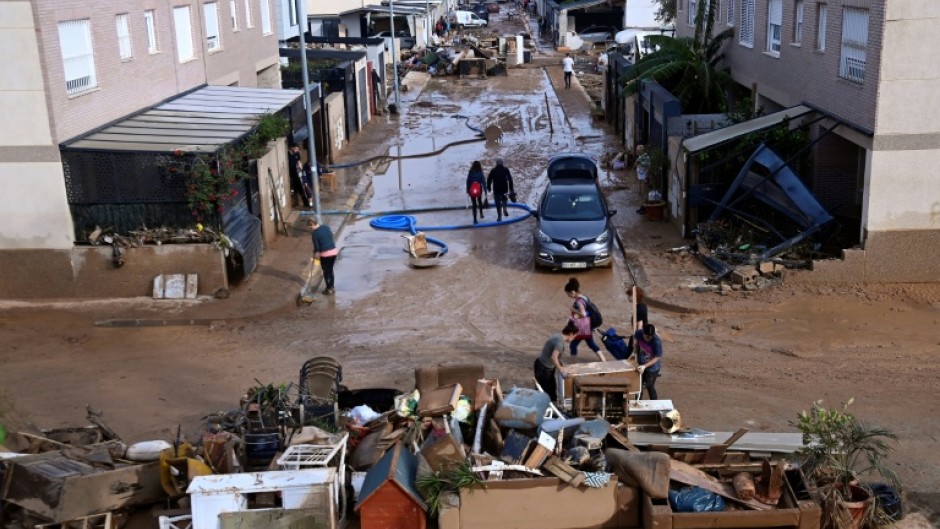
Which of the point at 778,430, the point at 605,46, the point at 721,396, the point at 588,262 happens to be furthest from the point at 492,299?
the point at 605,46

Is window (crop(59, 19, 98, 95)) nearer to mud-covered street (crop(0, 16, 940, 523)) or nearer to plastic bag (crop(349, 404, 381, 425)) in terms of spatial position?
mud-covered street (crop(0, 16, 940, 523))

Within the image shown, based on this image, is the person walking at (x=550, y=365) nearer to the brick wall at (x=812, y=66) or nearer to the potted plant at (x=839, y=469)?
the potted plant at (x=839, y=469)

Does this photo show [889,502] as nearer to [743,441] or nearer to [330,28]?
[743,441]

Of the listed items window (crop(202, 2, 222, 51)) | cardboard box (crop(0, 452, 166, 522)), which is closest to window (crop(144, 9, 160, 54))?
window (crop(202, 2, 222, 51))

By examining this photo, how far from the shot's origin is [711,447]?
1071cm

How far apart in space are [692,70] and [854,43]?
934 centimetres

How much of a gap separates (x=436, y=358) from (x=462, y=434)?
4.41m

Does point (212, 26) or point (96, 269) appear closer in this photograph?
point (96, 269)

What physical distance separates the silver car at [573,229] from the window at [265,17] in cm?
1534

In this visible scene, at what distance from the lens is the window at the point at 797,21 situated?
22.3m

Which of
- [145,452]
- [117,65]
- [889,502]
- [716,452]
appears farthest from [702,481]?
[117,65]

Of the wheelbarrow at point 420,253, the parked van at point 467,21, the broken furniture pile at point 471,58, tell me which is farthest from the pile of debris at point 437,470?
the parked van at point 467,21

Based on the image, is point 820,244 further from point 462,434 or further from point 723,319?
point 462,434

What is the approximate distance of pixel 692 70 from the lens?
91.4 ft
